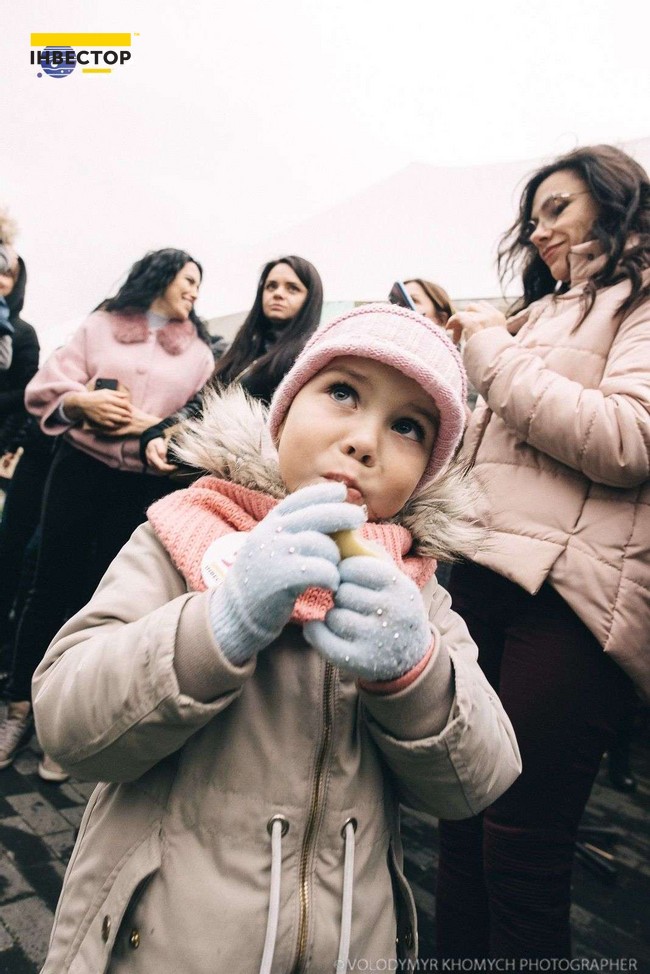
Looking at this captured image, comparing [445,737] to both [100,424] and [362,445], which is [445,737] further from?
[100,424]

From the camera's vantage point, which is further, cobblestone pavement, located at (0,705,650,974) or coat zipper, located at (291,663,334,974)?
cobblestone pavement, located at (0,705,650,974)

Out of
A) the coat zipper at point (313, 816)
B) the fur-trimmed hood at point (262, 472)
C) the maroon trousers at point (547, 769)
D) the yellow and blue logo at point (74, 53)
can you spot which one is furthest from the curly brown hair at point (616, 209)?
the yellow and blue logo at point (74, 53)

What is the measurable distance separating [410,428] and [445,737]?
1.62 feet

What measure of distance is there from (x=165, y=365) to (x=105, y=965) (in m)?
2.01

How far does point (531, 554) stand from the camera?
1323 millimetres

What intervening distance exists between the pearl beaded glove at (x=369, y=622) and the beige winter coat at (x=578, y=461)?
65 cm

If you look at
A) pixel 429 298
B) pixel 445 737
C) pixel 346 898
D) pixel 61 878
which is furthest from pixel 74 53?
pixel 61 878

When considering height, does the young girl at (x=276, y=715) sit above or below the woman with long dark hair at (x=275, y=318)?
below

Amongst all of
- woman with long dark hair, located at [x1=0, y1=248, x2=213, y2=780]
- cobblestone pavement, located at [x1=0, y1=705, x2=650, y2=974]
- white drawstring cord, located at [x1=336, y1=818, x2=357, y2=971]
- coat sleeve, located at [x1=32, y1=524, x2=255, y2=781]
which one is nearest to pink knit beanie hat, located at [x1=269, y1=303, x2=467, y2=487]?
coat sleeve, located at [x1=32, y1=524, x2=255, y2=781]

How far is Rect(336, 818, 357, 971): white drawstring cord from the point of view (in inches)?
32.5

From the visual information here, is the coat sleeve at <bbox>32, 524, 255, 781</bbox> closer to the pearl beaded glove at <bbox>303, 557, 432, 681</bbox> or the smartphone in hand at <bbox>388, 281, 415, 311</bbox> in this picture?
the pearl beaded glove at <bbox>303, 557, 432, 681</bbox>

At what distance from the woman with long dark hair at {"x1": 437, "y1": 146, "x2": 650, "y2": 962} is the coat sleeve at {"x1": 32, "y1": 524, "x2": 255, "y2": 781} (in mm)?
785

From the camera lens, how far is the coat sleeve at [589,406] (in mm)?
1222

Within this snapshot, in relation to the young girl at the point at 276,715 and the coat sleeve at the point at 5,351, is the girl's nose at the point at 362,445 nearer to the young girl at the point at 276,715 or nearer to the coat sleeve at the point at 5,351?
the young girl at the point at 276,715
